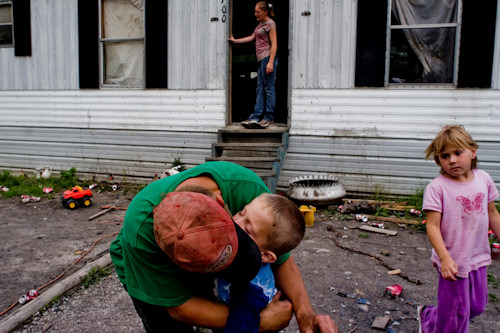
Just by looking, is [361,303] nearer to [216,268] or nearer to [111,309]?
[111,309]

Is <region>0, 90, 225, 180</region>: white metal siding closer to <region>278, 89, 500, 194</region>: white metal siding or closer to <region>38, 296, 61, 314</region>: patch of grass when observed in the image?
<region>278, 89, 500, 194</region>: white metal siding

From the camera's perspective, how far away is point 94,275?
4223mm

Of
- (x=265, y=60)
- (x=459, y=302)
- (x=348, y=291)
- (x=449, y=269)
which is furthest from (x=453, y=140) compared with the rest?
(x=265, y=60)

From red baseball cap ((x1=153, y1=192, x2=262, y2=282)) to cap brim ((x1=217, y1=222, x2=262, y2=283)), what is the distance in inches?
0.8

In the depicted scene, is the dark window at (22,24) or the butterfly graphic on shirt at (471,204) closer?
the butterfly graphic on shirt at (471,204)

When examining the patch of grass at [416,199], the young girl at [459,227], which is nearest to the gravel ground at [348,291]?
the young girl at [459,227]

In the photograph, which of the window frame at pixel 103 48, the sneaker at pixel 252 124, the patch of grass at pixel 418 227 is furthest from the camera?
the window frame at pixel 103 48

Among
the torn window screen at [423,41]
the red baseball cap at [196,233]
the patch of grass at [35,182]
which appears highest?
the torn window screen at [423,41]

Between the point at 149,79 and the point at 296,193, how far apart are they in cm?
384

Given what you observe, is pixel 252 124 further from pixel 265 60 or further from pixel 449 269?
pixel 449 269

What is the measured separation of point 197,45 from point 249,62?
8.59 ft

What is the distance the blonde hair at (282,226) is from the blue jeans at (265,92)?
6081mm

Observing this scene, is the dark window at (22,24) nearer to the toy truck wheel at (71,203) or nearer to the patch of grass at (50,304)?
the toy truck wheel at (71,203)

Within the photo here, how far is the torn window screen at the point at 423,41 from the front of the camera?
692 centimetres
